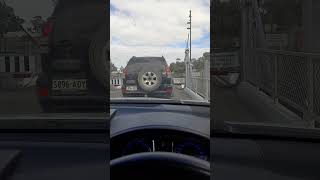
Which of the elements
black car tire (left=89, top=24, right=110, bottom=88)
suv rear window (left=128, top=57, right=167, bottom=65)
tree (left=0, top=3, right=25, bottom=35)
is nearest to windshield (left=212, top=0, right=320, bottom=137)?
suv rear window (left=128, top=57, right=167, bottom=65)

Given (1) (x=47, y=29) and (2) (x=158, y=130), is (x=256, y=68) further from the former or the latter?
(2) (x=158, y=130)

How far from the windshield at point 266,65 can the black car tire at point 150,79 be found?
0.22 meters

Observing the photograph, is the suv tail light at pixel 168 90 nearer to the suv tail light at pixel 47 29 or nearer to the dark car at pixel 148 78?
the dark car at pixel 148 78

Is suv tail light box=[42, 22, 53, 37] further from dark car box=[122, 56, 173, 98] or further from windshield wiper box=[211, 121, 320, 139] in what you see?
windshield wiper box=[211, 121, 320, 139]

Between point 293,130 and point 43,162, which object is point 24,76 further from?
point 293,130

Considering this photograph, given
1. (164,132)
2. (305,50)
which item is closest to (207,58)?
(305,50)

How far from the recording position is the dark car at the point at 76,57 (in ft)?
3.83

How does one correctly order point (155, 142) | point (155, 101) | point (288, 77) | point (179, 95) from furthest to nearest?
point (155, 142)
point (155, 101)
point (179, 95)
point (288, 77)

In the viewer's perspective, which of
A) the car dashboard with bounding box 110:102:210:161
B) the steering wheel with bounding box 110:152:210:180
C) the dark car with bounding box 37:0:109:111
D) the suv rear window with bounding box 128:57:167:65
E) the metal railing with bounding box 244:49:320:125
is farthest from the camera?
the car dashboard with bounding box 110:102:210:161

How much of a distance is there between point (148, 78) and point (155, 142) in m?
0.57

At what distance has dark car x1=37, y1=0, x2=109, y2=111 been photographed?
1166 mm

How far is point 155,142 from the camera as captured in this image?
1.85 meters

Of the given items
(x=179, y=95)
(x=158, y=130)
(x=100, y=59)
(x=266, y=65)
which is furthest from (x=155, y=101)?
(x=266, y=65)

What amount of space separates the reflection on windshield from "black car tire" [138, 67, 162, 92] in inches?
6.1
